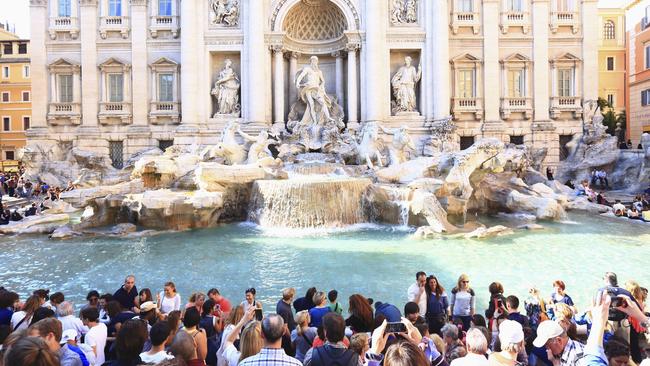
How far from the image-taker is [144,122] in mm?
22359

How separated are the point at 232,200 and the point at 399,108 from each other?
10190 mm

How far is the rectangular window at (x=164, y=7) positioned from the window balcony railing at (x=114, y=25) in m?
1.64

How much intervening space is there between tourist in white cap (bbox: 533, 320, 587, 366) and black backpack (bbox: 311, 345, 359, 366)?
1309 millimetres

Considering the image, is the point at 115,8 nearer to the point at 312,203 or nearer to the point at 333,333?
the point at 312,203

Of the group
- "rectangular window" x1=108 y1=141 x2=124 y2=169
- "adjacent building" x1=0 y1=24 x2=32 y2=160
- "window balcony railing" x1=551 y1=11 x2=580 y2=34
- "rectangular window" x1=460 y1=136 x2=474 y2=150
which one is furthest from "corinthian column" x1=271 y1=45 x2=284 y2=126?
"adjacent building" x1=0 y1=24 x2=32 y2=160

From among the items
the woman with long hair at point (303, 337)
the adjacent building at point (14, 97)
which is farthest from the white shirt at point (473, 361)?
the adjacent building at point (14, 97)

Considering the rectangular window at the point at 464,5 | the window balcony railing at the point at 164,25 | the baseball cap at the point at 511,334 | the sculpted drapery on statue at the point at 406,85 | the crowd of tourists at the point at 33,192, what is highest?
the rectangular window at the point at 464,5

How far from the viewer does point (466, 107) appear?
73.4ft

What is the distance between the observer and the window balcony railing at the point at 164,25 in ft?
72.7

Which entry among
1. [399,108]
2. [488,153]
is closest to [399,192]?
[488,153]

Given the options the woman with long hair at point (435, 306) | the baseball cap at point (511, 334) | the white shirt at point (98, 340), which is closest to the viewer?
the baseball cap at point (511, 334)

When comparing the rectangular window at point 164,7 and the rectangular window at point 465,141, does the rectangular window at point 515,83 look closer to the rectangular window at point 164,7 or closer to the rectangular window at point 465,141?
the rectangular window at point 465,141

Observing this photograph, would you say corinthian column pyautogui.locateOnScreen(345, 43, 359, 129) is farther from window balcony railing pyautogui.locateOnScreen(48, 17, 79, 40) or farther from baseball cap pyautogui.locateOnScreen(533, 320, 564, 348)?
baseball cap pyautogui.locateOnScreen(533, 320, 564, 348)

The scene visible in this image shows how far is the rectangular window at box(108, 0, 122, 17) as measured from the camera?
22469 mm
